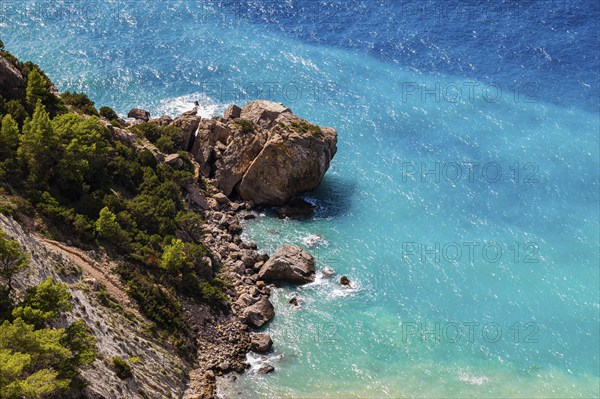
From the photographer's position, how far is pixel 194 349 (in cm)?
6288

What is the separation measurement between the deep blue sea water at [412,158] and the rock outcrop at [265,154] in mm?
4681

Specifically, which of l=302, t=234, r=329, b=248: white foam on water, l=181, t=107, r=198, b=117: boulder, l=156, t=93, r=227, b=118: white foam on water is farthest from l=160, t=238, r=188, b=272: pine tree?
l=156, t=93, r=227, b=118: white foam on water

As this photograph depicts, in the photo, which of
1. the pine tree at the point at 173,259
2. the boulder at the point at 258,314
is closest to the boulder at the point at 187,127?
the pine tree at the point at 173,259

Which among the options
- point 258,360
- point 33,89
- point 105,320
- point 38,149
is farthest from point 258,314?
point 33,89

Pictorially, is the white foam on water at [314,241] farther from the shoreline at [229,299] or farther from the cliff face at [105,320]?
the cliff face at [105,320]

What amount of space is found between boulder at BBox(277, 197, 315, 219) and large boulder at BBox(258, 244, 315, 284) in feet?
30.9

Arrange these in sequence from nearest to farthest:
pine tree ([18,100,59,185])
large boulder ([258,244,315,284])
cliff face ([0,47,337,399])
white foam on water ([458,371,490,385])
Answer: cliff face ([0,47,337,399]) → pine tree ([18,100,59,185]) → white foam on water ([458,371,490,385]) → large boulder ([258,244,315,284])

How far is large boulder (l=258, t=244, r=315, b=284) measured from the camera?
73188 mm

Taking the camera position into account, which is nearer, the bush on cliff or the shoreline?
the bush on cliff

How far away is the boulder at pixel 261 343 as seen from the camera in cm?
6488

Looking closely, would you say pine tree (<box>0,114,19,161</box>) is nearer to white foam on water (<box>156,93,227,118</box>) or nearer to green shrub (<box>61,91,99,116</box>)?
green shrub (<box>61,91,99,116</box>)

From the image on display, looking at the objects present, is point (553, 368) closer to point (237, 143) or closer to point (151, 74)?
point (237, 143)

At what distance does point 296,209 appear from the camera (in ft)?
277

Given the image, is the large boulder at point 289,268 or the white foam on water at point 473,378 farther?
the large boulder at point 289,268
